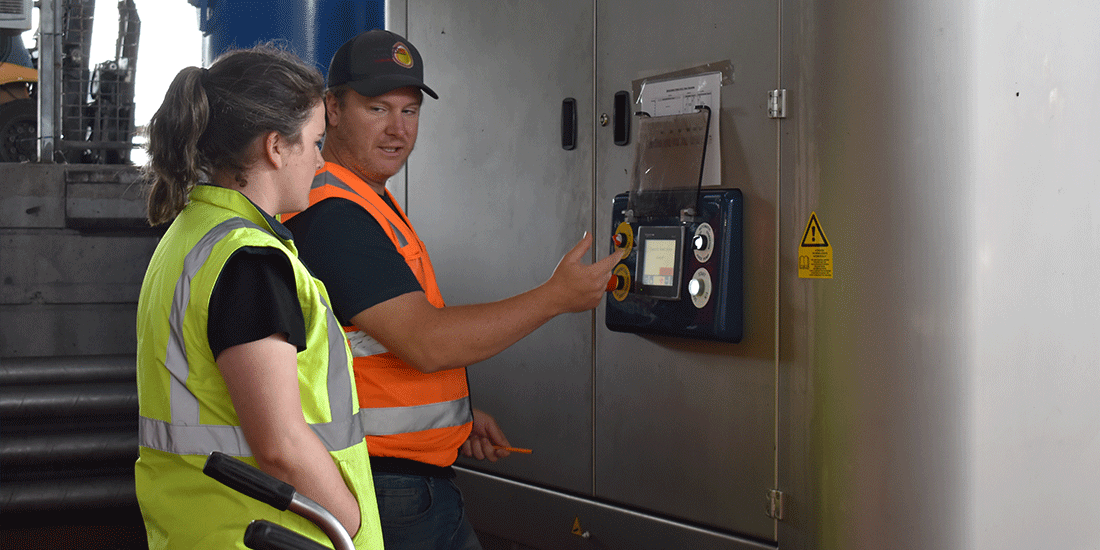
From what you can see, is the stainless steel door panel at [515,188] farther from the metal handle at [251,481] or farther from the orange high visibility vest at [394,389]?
the metal handle at [251,481]

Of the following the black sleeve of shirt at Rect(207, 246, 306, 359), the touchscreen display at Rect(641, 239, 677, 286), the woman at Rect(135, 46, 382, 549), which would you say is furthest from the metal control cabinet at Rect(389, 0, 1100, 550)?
the black sleeve of shirt at Rect(207, 246, 306, 359)

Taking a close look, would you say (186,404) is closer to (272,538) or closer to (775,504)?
(272,538)

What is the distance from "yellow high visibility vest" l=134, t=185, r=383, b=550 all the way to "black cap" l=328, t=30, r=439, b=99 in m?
0.56

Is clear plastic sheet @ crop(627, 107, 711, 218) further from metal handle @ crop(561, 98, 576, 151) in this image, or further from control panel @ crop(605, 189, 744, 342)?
metal handle @ crop(561, 98, 576, 151)

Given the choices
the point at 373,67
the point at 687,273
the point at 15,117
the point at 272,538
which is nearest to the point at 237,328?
the point at 272,538

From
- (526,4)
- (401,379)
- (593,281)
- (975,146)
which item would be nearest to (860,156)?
(975,146)

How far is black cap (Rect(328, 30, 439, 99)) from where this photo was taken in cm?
166

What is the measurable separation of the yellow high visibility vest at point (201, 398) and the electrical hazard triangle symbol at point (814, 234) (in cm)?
95

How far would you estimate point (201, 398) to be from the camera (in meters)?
1.07

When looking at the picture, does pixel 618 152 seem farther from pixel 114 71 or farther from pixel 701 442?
pixel 114 71

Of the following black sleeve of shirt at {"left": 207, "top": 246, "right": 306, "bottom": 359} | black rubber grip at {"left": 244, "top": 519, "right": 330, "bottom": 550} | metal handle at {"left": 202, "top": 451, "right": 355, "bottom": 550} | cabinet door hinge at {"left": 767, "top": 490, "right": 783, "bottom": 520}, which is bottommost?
cabinet door hinge at {"left": 767, "top": 490, "right": 783, "bottom": 520}

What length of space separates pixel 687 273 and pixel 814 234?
0.95 ft

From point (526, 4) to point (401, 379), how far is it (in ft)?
3.94

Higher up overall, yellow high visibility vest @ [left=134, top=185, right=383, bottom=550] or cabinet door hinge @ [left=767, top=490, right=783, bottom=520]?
yellow high visibility vest @ [left=134, top=185, right=383, bottom=550]
